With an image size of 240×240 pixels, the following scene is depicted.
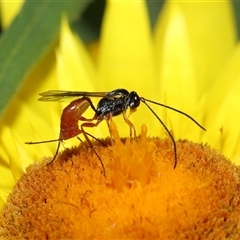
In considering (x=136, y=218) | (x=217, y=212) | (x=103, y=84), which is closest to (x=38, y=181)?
(x=136, y=218)

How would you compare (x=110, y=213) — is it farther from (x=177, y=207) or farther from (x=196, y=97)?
(x=196, y=97)

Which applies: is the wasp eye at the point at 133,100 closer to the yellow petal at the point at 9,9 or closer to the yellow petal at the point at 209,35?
the yellow petal at the point at 209,35

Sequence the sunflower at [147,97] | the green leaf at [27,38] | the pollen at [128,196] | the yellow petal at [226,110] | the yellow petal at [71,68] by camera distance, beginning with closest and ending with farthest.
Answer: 1. the pollen at [128,196]
2. the sunflower at [147,97]
3. the green leaf at [27,38]
4. the yellow petal at [226,110]
5. the yellow petal at [71,68]

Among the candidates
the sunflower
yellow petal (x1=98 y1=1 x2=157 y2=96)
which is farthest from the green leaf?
yellow petal (x1=98 y1=1 x2=157 y2=96)

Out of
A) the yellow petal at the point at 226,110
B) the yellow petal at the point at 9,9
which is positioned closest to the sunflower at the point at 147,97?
the yellow petal at the point at 226,110

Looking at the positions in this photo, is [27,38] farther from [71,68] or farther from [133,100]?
[133,100]

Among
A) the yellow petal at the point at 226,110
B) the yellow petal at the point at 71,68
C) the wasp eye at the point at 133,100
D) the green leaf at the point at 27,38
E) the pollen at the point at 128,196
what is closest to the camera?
the pollen at the point at 128,196

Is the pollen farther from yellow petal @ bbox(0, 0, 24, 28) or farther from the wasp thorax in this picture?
yellow petal @ bbox(0, 0, 24, 28)
